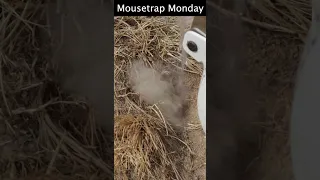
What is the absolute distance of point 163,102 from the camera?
131 centimetres

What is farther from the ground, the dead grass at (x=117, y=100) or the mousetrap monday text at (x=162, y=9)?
the mousetrap monday text at (x=162, y=9)

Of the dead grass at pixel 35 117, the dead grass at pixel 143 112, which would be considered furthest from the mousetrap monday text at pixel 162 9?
the dead grass at pixel 35 117

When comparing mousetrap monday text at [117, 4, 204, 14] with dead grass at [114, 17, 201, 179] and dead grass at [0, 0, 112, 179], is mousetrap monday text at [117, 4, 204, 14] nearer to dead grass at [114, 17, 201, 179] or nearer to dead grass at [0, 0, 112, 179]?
dead grass at [114, 17, 201, 179]

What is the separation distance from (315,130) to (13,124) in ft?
2.26

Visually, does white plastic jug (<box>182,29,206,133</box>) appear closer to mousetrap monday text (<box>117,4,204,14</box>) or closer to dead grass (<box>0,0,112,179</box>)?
mousetrap monday text (<box>117,4,204,14</box>)

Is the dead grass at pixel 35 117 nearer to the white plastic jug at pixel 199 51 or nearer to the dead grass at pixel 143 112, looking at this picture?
the dead grass at pixel 143 112

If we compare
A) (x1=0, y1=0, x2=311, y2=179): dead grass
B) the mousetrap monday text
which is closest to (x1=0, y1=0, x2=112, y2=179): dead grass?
(x1=0, y1=0, x2=311, y2=179): dead grass

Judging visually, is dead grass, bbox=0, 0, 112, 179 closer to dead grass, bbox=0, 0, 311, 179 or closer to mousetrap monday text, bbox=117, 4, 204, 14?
dead grass, bbox=0, 0, 311, 179

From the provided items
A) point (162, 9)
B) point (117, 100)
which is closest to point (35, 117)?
point (117, 100)

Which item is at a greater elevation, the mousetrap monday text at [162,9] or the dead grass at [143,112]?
the mousetrap monday text at [162,9]

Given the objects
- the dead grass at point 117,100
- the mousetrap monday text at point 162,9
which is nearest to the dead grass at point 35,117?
the dead grass at point 117,100

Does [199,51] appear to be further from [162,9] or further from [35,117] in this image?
[35,117]

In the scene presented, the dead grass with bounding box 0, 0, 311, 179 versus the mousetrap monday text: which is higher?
the mousetrap monday text

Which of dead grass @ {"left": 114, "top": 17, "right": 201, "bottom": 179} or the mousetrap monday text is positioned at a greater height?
the mousetrap monday text
